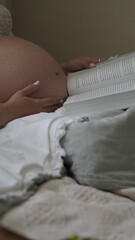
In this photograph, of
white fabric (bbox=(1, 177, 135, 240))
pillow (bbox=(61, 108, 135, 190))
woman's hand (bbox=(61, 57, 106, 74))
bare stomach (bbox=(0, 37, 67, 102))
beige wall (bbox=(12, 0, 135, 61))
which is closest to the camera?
white fabric (bbox=(1, 177, 135, 240))

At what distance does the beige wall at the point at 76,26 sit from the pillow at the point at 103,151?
1087mm

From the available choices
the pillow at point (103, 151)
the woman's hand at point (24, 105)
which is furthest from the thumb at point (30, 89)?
the pillow at point (103, 151)

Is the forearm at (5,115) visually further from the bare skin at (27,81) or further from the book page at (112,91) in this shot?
the book page at (112,91)

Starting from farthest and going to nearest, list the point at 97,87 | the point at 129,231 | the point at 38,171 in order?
1. the point at 97,87
2. the point at 38,171
3. the point at 129,231

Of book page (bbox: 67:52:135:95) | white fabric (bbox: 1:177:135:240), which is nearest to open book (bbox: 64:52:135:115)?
book page (bbox: 67:52:135:95)

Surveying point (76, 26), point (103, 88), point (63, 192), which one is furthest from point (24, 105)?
point (76, 26)

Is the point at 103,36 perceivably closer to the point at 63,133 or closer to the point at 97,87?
the point at 97,87

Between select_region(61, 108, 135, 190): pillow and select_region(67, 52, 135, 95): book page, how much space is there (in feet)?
0.78

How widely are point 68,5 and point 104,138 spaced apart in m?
1.25

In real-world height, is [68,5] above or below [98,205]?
above

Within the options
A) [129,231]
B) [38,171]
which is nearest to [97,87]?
[38,171]

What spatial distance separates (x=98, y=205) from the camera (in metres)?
0.49

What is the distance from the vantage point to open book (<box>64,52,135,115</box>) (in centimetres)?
73

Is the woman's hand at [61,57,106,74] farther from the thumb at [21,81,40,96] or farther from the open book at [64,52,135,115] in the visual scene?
the thumb at [21,81,40,96]
